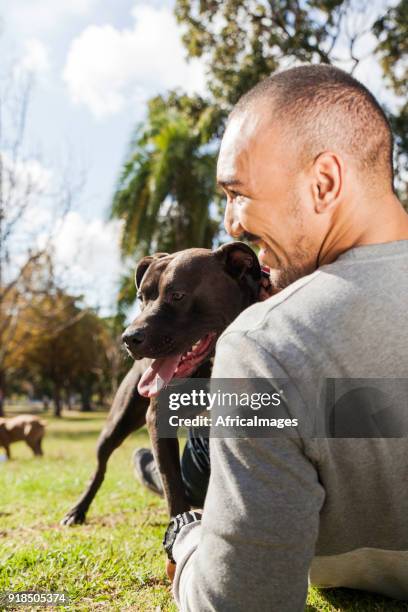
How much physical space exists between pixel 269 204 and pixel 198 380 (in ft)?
5.88

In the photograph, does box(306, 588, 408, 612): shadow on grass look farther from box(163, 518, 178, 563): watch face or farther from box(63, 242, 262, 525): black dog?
box(63, 242, 262, 525): black dog

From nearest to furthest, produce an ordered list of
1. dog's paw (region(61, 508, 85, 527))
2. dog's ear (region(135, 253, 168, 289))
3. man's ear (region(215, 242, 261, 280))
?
1. man's ear (region(215, 242, 261, 280))
2. dog's ear (region(135, 253, 168, 289))
3. dog's paw (region(61, 508, 85, 527))

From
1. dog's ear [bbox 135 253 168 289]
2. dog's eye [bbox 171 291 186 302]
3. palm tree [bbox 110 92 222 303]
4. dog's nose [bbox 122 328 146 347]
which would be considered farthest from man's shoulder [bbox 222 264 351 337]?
palm tree [bbox 110 92 222 303]

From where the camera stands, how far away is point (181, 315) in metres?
3.31

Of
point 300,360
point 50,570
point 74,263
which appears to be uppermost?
point 74,263

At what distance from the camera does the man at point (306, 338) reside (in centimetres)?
128

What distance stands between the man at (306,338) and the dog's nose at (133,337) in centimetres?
142

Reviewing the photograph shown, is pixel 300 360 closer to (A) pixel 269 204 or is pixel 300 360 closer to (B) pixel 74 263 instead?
(A) pixel 269 204

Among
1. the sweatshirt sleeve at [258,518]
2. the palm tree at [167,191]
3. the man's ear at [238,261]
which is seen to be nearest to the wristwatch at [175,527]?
the sweatshirt sleeve at [258,518]

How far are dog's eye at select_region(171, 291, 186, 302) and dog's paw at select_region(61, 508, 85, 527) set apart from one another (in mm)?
2037

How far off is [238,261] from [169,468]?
1255 millimetres

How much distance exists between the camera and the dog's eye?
3344 millimetres

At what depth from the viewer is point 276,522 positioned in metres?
1.25

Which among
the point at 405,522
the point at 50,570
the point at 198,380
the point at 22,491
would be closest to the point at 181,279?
the point at 198,380
